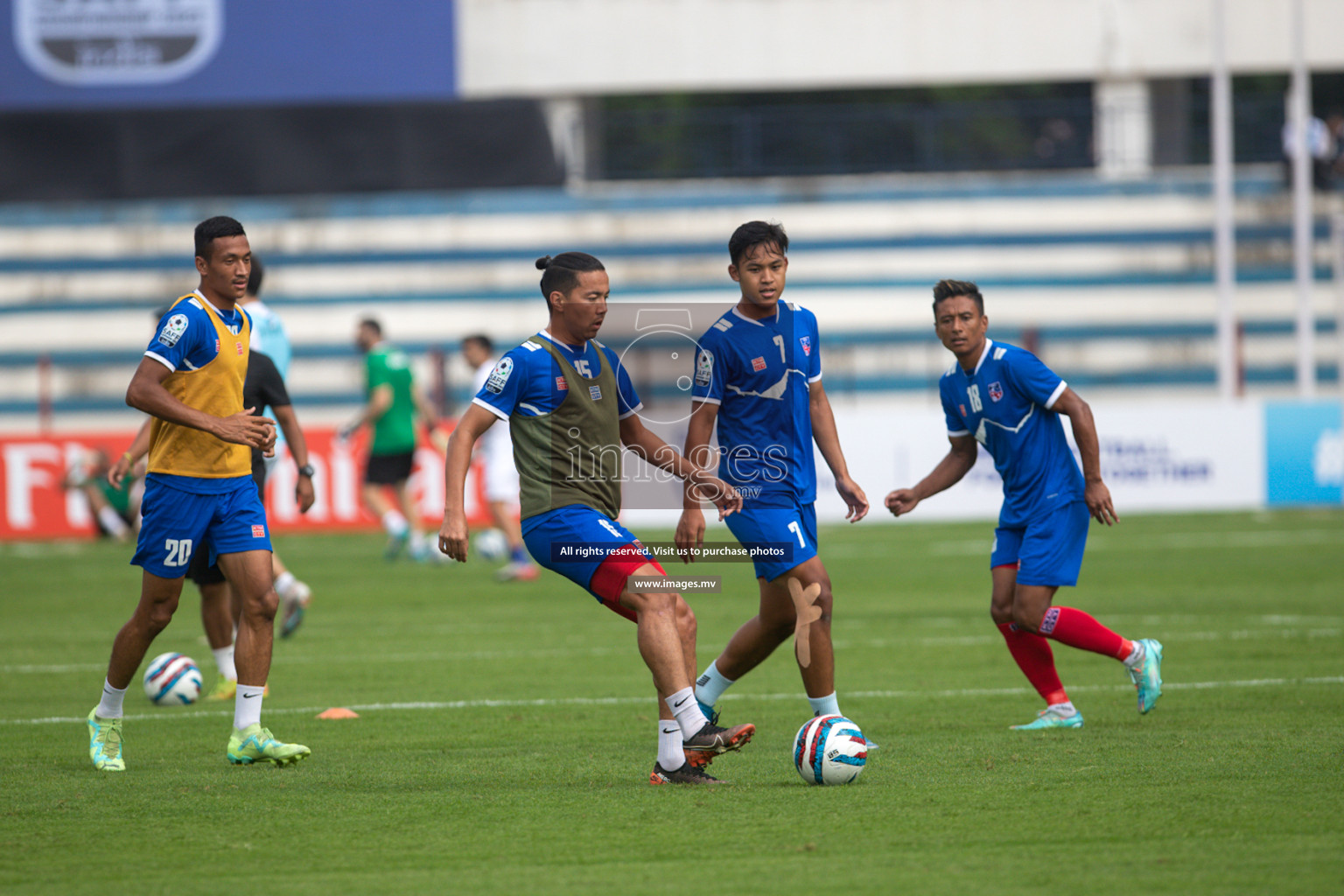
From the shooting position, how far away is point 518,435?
5.88 meters

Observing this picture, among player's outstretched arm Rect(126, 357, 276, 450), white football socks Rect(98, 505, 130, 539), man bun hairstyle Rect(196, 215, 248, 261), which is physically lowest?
white football socks Rect(98, 505, 130, 539)

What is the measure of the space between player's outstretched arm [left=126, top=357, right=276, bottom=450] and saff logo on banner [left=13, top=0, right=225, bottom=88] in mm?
25697

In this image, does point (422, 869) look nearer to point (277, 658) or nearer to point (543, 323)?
point (277, 658)

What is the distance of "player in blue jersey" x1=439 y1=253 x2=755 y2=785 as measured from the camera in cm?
571

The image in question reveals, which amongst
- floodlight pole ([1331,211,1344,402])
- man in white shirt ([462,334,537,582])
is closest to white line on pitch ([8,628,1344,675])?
man in white shirt ([462,334,537,582])

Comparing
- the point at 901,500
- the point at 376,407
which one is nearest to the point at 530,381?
the point at 901,500

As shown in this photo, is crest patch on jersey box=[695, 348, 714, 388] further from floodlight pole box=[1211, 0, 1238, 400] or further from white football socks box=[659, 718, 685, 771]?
floodlight pole box=[1211, 0, 1238, 400]

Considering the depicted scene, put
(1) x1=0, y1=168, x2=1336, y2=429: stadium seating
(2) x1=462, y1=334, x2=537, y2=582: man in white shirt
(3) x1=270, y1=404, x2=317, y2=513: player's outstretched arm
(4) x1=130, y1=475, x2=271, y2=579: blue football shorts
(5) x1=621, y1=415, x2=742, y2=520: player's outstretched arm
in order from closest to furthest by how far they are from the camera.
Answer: (5) x1=621, y1=415, x2=742, y2=520: player's outstretched arm → (4) x1=130, y1=475, x2=271, y2=579: blue football shorts → (3) x1=270, y1=404, x2=317, y2=513: player's outstretched arm → (2) x1=462, y1=334, x2=537, y2=582: man in white shirt → (1) x1=0, y1=168, x2=1336, y2=429: stadium seating

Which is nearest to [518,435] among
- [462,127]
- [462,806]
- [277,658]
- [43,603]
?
[462,806]

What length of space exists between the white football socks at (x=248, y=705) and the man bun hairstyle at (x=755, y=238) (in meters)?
2.64

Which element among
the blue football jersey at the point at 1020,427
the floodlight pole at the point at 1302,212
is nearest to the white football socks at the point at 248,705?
the blue football jersey at the point at 1020,427

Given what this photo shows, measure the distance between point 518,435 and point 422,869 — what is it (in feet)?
6.01

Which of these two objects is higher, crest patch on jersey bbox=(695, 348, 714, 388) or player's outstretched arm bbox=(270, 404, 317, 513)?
crest patch on jersey bbox=(695, 348, 714, 388)

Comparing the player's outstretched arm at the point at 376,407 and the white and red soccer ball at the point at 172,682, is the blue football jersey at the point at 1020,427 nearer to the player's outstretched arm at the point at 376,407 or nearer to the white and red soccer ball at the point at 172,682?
the white and red soccer ball at the point at 172,682
